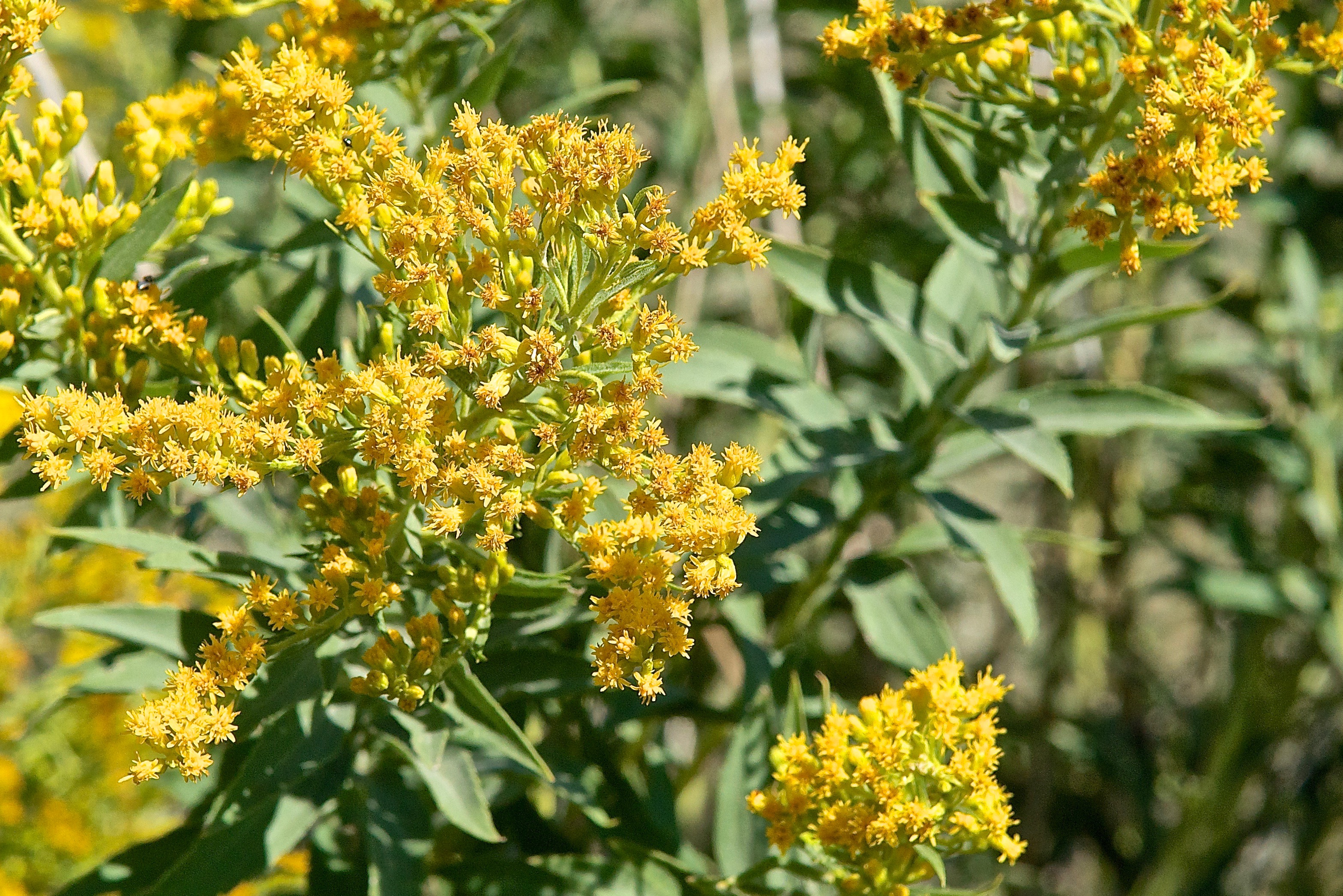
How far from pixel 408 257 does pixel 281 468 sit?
0.93ft

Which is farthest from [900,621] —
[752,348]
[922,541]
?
[752,348]

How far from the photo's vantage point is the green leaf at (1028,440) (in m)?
1.85

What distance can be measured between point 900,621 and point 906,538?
0.62ft

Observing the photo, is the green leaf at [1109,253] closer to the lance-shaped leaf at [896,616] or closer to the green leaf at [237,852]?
the lance-shaped leaf at [896,616]

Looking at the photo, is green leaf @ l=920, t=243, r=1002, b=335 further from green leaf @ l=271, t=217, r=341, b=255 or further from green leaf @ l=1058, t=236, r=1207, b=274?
green leaf @ l=271, t=217, r=341, b=255

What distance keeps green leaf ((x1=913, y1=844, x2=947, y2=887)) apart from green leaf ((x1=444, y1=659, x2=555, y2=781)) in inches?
19.1

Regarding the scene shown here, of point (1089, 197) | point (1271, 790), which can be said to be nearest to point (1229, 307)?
point (1271, 790)

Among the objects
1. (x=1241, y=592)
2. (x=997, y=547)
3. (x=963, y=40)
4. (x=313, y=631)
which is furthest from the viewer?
(x=1241, y=592)

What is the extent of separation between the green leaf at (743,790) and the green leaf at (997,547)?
0.43m

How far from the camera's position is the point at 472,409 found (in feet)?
4.76

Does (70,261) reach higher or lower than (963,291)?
higher

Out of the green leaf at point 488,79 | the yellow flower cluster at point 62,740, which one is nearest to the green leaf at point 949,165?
the green leaf at point 488,79

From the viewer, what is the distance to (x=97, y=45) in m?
4.33

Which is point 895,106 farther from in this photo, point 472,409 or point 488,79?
point 472,409
